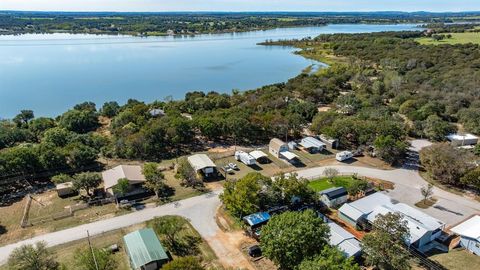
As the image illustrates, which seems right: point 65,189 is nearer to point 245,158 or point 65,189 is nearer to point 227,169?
point 227,169

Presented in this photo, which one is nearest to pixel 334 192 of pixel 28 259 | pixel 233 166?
pixel 233 166

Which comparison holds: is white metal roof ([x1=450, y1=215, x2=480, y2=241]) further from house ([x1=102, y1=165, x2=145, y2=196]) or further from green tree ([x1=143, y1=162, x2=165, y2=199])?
house ([x1=102, y1=165, x2=145, y2=196])

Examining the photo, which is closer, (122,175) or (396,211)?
(396,211)

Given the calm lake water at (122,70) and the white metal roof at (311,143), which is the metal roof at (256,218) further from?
the calm lake water at (122,70)

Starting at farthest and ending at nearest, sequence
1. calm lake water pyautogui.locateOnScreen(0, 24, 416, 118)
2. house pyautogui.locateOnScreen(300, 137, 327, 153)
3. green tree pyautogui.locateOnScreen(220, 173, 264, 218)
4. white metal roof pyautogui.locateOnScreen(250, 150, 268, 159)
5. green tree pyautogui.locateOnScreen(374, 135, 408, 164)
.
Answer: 1. calm lake water pyautogui.locateOnScreen(0, 24, 416, 118)
2. house pyautogui.locateOnScreen(300, 137, 327, 153)
3. white metal roof pyautogui.locateOnScreen(250, 150, 268, 159)
4. green tree pyautogui.locateOnScreen(374, 135, 408, 164)
5. green tree pyautogui.locateOnScreen(220, 173, 264, 218)

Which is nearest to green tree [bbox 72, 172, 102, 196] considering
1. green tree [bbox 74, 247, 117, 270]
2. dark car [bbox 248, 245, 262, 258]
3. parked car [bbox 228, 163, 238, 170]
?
green tree [bbox 74, 247, 117, 270]

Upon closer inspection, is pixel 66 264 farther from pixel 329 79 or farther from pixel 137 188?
pixel 329 79

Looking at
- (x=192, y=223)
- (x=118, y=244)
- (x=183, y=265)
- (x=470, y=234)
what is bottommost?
(x=118, y=244)
